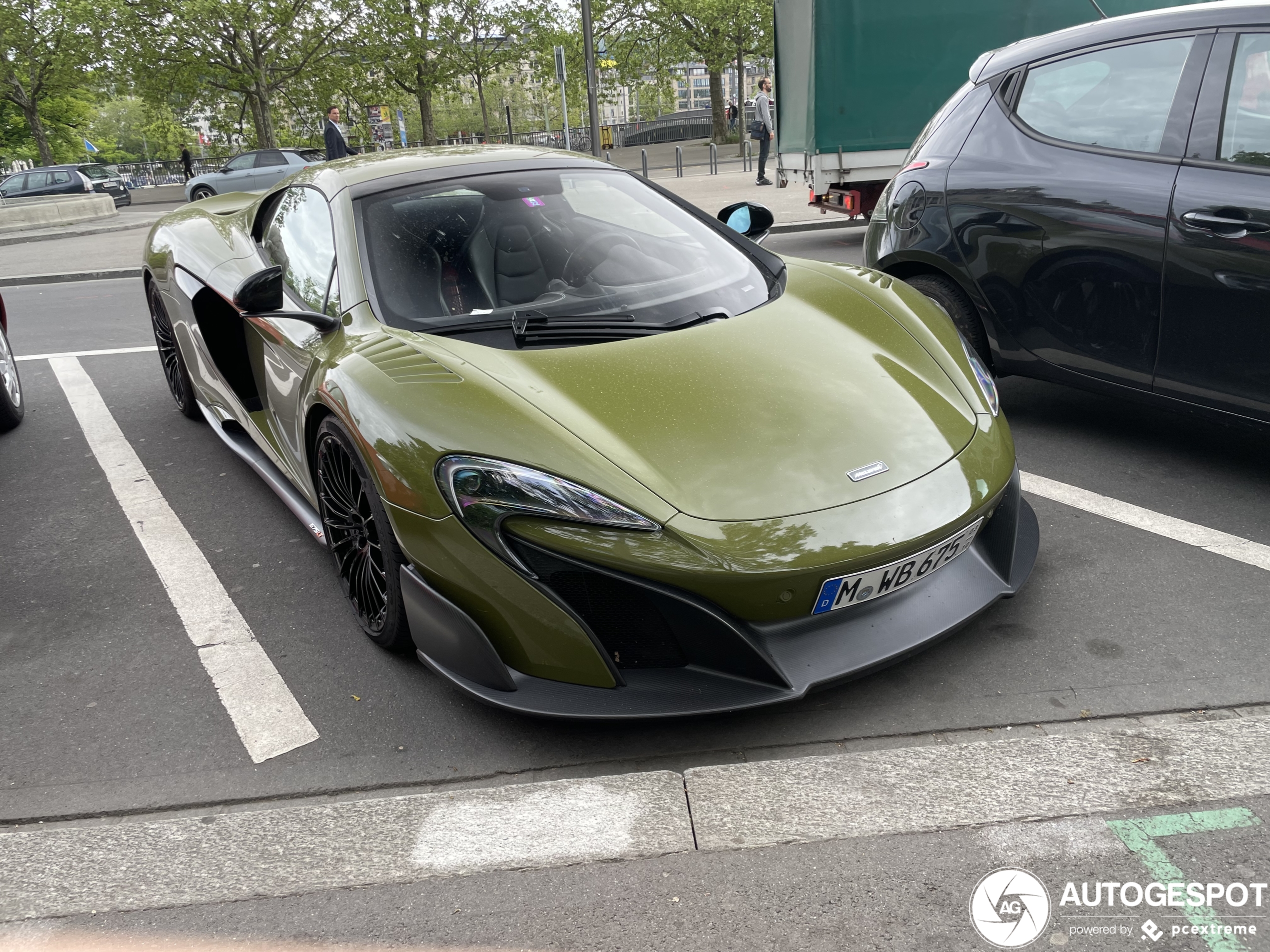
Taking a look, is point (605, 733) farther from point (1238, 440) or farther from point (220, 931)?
point (1238, 440)

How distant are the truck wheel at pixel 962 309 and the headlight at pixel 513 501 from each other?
2623mm

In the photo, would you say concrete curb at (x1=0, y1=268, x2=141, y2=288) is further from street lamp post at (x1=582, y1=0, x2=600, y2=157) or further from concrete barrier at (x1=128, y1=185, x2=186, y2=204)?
concrete barrier at (x1=128, y1=185, x2=186, y2=204)

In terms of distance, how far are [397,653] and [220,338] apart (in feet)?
6.47

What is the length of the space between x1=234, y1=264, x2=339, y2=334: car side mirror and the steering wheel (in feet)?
2.54

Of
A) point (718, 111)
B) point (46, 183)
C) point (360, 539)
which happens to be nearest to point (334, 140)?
point (46, 183)

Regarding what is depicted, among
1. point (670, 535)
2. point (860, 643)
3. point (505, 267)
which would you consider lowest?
point (860, 643)

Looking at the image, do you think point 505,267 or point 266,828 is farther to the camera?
point 505,267

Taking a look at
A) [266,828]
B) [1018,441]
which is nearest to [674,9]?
[1018,441]

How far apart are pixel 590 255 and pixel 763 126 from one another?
15.7 metres

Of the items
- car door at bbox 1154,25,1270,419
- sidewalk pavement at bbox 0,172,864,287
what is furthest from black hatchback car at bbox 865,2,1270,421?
sidewalk pavement at bbox 0,172,864,287

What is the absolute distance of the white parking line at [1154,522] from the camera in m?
3.34

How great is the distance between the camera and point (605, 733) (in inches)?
105

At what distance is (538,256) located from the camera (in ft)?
11.4

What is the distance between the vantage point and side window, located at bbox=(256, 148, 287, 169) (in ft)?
79.0
